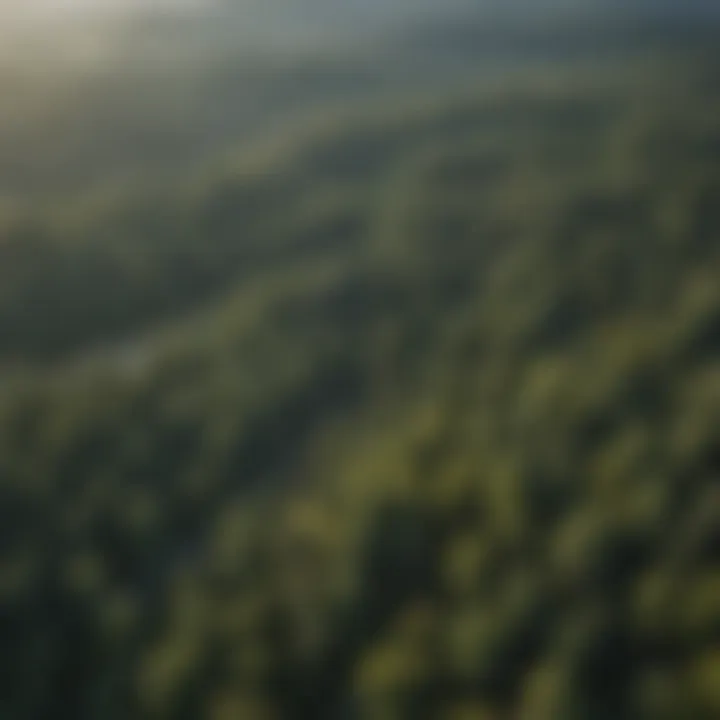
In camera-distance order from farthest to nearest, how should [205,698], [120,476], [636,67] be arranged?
[636,67] < [120,476] < [205,698]

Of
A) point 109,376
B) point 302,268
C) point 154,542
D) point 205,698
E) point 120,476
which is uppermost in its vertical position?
point 302,268

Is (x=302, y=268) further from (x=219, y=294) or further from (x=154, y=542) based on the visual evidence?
(x=154, y=542)

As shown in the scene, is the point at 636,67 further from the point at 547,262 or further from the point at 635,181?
the point at 547,262

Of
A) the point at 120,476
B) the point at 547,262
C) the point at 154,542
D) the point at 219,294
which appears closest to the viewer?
the point at 154,542

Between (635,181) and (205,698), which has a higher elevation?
(635,181)

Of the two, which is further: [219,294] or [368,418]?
[219,294]

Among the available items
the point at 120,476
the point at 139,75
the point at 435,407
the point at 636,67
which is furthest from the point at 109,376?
the point at 636,67
